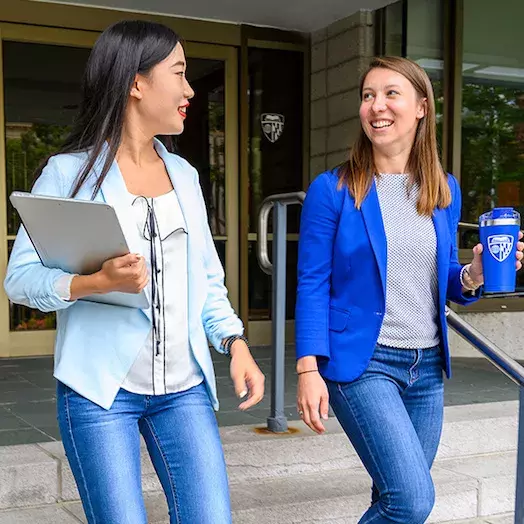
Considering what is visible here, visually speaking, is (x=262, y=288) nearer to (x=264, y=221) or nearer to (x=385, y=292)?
(x=264, y=221)

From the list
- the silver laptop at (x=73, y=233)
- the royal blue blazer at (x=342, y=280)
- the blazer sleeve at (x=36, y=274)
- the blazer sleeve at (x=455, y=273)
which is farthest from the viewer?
the blazer sleeve at (x=455, y=273)

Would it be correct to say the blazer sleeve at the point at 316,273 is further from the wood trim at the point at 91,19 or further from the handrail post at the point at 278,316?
the wood trim at the point at 91,19

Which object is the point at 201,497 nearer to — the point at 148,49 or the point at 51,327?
the point at 148,49

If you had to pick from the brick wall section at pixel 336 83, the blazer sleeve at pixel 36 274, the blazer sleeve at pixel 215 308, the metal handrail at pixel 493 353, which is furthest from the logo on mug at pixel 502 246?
the brick wall section at pixel 336 83

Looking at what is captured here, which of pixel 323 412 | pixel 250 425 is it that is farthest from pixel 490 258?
pixel 250 425

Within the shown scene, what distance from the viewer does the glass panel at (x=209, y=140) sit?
23.5 ft

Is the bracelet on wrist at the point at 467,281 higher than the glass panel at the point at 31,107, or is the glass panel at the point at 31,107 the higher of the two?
the glass panel at the point at 31,107

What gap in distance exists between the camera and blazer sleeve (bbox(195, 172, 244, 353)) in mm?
1983

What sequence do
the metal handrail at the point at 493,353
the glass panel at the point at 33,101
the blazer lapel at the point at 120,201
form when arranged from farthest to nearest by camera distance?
the glass panel at the point at 33,101 < the metal handrail at the point at 493,353 < the blazer lapel at the point at 120,201

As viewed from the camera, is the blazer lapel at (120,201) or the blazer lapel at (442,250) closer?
the blazer lapel at (120,201)

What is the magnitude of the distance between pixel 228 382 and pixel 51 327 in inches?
81.3

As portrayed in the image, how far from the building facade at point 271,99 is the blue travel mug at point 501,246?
455 centimetres

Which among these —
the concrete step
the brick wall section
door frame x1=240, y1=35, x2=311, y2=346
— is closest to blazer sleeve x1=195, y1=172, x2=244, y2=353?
the concrete step

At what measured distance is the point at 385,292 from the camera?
2.24m
